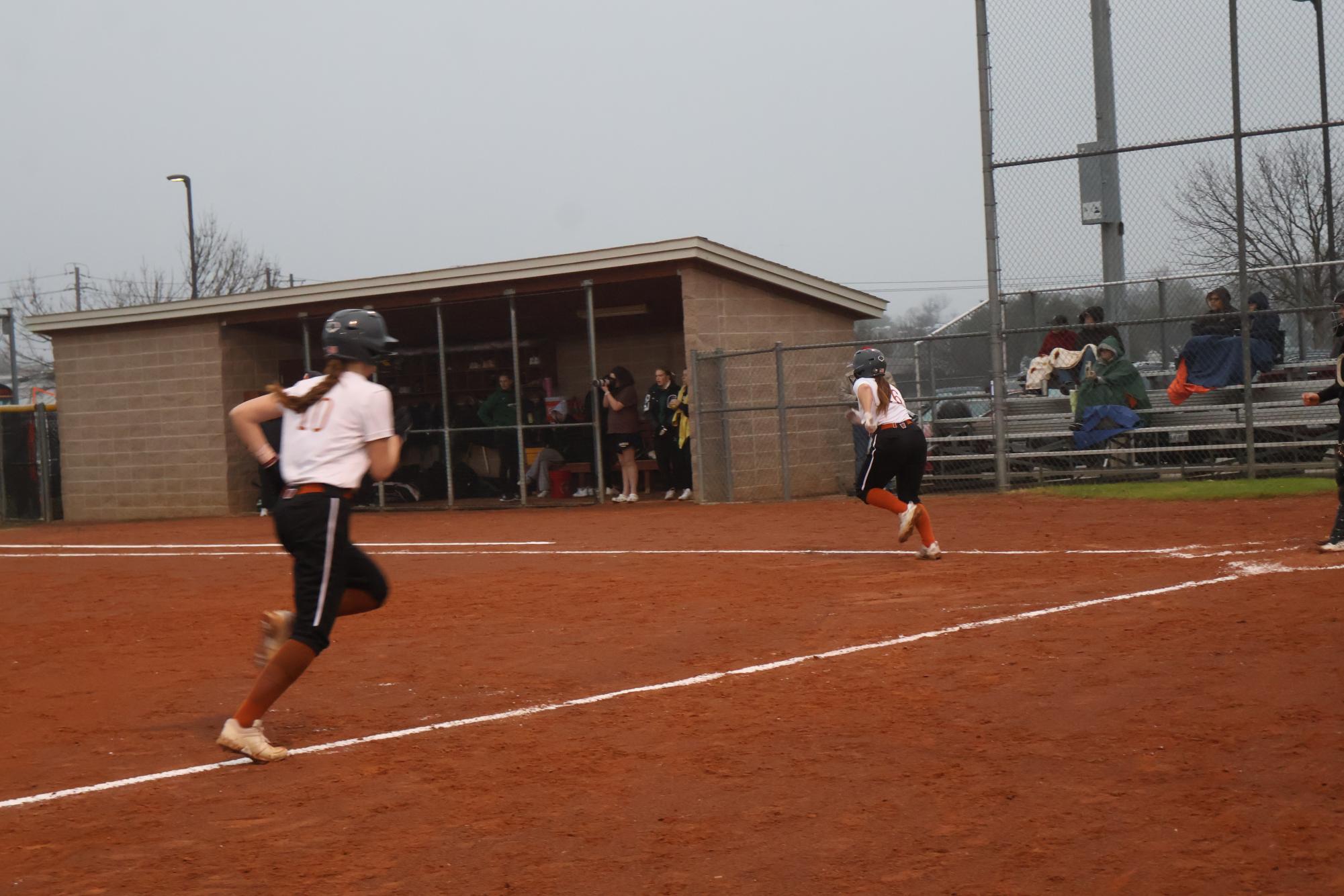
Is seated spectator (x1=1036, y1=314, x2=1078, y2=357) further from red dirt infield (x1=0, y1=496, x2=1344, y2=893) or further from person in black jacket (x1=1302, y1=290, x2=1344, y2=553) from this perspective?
person in black jacket (x1=1302, y1=290, x2=1344, y2=553)

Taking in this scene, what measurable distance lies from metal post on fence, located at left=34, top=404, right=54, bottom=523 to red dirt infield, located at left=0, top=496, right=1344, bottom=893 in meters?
14.6

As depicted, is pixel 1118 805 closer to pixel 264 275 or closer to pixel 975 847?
pixel 975 847

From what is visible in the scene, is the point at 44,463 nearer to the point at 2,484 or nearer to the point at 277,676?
the point at 2,484

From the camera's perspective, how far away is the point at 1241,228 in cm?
1673

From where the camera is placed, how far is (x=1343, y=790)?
15.1 ft

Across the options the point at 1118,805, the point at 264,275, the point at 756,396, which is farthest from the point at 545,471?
the point at 264,275

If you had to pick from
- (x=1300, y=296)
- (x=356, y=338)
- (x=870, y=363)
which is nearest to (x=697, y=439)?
(x=1300, y=296)

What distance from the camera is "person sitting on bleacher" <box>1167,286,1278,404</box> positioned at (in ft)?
56.1

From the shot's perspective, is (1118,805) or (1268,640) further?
(1268,640)

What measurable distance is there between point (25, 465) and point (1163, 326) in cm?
2016

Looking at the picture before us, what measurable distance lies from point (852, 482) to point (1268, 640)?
45.2 ft

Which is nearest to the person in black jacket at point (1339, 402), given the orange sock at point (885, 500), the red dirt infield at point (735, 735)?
the red dirt infield at point (735, 735)

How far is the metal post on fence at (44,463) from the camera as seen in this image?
→ 25.1 metres

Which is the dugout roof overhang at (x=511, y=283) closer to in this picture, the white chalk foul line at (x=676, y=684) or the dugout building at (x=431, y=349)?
the dugout building at (x=431, y=349)
